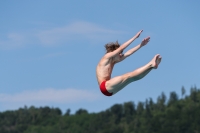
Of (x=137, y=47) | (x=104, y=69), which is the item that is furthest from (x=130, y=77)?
(x=137, y=47)

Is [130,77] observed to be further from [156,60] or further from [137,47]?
[137,47]

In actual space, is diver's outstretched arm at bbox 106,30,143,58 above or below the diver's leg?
above

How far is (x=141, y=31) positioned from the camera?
110 feet

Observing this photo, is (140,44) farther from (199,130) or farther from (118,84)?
(199,130)

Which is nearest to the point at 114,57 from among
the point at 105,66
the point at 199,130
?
the point at 105,66

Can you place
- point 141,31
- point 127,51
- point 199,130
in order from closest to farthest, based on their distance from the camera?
point 141,31
point 127,51
point 199,130

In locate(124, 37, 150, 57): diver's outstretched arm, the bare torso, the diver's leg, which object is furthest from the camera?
the bare torso

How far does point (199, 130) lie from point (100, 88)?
166m

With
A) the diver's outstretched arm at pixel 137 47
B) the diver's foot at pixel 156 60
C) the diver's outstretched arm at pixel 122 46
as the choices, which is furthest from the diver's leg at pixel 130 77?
the diver's outstretched arm at pixel 122 46

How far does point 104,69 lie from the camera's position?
115 feet

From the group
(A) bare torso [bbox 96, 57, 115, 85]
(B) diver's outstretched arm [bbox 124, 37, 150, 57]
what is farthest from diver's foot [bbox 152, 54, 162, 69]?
(A) bare torso [bbox 96, 57, 115, 85]

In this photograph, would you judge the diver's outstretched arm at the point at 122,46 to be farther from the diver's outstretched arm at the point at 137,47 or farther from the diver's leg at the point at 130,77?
the diver's leg at the point at 130,77

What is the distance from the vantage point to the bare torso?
3512 centimetres

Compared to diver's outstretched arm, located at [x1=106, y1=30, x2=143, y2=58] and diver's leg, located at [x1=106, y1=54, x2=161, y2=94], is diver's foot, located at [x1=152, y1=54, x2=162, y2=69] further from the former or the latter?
diver's outstretched arm, located at [x1=106, y1=30, x2=143, y2=58]
